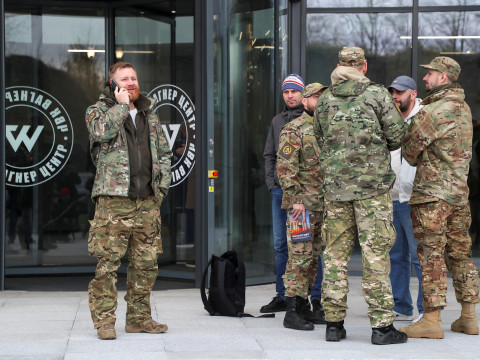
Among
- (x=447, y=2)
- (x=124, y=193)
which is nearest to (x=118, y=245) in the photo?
(x=124, y=193)

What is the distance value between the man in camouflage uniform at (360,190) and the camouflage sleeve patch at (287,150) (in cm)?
58

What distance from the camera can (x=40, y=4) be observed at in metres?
10.0

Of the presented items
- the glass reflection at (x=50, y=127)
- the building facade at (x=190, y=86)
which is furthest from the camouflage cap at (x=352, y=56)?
the glass reflection at (x=50, y=127)

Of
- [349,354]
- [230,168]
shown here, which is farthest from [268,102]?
[349,354]

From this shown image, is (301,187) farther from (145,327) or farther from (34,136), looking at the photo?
(34,136)

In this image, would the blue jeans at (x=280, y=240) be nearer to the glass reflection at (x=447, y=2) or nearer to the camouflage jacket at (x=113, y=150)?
the camouflage jacket at (x=113, y=150)

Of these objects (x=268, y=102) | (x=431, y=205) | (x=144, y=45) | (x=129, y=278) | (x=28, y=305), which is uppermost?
(x=144, y=45)

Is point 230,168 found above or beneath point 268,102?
beneath

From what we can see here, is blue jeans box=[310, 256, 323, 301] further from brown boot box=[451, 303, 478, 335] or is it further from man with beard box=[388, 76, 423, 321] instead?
brown boot box=[451, 303, 478, 335]

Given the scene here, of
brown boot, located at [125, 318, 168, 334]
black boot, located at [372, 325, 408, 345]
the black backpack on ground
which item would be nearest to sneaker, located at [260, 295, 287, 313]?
the black backpack on ground

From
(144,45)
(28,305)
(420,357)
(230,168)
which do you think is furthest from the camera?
(144,45)

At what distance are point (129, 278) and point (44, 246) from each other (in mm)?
4324

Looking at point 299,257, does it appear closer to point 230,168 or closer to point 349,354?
point 349,354

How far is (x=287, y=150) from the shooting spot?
6406 millimetres
